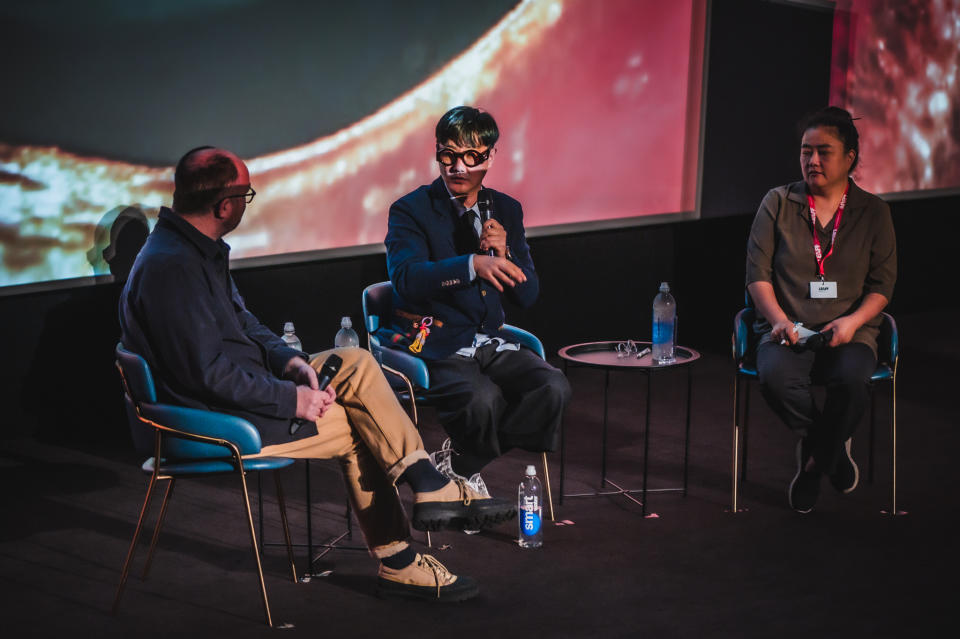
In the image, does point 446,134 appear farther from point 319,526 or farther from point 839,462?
point 839,462

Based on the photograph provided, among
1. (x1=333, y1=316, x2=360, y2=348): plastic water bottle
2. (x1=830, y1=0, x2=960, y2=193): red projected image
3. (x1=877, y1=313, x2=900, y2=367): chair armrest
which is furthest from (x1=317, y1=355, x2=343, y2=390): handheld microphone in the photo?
(x1=830, y1=0, x2=960, y2=193): red projected image

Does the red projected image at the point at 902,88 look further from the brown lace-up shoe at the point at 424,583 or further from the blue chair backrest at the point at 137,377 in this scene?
the blue chair backrest at the point at 137,377

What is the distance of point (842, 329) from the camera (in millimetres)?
3707

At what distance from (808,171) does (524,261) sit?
1.09m

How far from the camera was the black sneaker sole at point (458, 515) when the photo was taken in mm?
2898

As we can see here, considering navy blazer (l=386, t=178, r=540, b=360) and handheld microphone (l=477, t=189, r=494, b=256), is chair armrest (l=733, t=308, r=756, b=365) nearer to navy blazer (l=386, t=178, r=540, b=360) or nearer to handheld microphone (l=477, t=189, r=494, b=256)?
navy blazer (l=386, t=178, r=540, b=360)

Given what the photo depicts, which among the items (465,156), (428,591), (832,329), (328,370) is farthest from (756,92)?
(428,591)

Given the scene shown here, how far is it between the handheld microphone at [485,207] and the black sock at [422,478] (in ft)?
2.55

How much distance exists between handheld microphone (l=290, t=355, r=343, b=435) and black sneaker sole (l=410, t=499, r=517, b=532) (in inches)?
15.1

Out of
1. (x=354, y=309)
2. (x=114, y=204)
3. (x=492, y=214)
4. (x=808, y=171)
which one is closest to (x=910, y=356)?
(x=808, y=171)

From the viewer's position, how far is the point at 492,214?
140 inches

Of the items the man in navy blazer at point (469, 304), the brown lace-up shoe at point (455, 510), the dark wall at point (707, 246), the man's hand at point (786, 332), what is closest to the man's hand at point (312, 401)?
the brown lace-up shoe at point (455, 510)

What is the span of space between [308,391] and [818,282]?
6.38 feet

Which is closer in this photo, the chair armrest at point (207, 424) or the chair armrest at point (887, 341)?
the chair armrest at point (207, 424)
